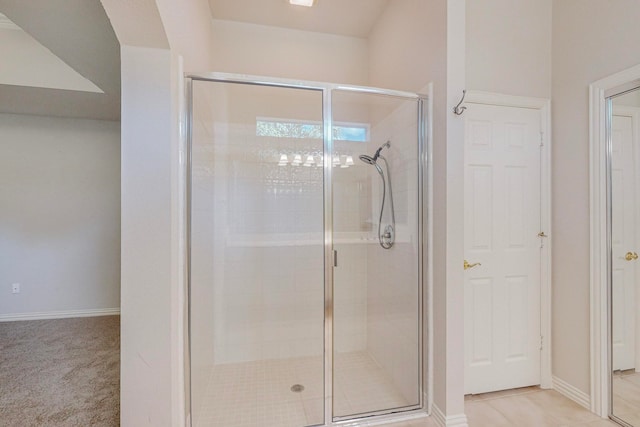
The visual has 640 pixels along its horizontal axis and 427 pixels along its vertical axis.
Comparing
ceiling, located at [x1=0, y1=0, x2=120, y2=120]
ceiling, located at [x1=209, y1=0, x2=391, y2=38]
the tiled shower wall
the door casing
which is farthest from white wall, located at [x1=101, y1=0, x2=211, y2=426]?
the door casing

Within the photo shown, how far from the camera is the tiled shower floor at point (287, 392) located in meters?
1.93

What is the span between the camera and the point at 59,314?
368 cm

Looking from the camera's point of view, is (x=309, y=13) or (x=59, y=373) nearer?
(x=59, y=373)

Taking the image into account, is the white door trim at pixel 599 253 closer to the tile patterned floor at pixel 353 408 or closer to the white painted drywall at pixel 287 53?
the tile patterned floor at pixel 353 408

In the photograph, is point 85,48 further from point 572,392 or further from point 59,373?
point 572,392

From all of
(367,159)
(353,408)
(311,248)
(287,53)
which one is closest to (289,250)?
(311,248)

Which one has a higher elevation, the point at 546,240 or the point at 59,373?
the point at 546,240

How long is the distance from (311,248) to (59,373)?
2.26 m

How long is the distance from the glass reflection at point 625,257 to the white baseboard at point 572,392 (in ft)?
0.44

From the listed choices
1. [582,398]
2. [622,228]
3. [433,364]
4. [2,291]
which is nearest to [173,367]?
[433,364]

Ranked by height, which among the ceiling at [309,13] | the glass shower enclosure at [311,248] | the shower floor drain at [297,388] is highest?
the ceiling at [309,13]

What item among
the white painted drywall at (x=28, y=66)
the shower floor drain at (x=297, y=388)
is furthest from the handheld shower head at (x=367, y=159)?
the white painted drywall at (x=28, y=66)

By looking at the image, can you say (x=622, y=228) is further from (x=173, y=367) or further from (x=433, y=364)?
(x=173, y=367)

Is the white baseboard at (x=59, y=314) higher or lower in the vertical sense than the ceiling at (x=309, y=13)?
lower
